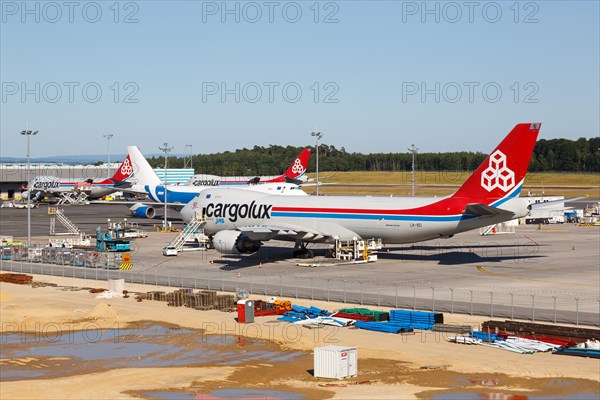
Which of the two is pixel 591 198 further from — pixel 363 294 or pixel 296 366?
pixel 296 366

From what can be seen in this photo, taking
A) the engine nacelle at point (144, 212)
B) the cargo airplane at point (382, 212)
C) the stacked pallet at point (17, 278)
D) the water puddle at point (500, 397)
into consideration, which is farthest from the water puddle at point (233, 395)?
the engine nacelle at point (144, 212)

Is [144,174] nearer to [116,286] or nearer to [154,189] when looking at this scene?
[154,189]

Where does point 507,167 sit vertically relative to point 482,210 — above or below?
above

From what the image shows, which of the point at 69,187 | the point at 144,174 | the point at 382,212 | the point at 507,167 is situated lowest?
the point at 382,212

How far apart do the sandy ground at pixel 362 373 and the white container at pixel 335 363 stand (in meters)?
0.41

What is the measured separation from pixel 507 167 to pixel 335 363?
3825 cm

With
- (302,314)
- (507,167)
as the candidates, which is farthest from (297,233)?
(302,314)

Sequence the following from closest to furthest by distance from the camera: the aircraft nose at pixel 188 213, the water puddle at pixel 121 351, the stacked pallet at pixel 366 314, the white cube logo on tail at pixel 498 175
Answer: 1. the water puddle at pixel 121 351
2. the stacked pallet at pixel 366 314
3. the white cube logo on tail at pixel 498 175
4. the aircraft nose at pixel 188 213

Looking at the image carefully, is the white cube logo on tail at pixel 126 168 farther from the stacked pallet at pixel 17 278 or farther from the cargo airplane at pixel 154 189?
the stacked pallet at pixel 17 278

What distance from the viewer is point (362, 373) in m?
38.9

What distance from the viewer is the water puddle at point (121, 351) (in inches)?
1601

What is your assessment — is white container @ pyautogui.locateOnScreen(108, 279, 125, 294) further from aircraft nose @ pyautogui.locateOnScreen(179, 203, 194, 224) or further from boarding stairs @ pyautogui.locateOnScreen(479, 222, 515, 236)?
boarding stairs @ pyautogui.locateOnScreen(479, 222, 515, 236)

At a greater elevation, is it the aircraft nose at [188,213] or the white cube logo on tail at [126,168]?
the white cube logo on tail at [126,168]

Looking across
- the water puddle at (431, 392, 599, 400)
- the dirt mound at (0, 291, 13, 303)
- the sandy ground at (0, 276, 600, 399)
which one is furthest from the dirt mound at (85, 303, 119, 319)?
the water puddle at (431, 392, 599, 400)
